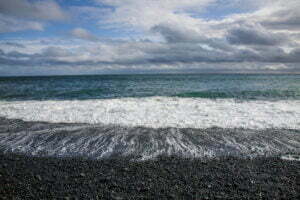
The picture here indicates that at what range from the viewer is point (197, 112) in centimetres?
1466

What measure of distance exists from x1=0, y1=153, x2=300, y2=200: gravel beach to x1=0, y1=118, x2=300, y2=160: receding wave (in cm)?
65

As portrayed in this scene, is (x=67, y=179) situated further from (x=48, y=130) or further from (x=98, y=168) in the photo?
(x=48, y=130)

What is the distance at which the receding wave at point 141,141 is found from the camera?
7.87m

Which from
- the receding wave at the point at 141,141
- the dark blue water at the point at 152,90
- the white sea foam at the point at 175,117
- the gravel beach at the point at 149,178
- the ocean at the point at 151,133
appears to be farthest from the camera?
the dark blue water at the point at 152,90

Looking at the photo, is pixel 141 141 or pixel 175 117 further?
pixel 175 117

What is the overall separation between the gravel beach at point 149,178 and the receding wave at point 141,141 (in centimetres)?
65

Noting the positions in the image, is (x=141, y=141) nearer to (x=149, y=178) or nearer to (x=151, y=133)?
(x=151, y=133)

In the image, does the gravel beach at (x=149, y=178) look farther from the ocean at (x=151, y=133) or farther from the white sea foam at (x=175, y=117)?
the white sea foam at (x=175, y=117)

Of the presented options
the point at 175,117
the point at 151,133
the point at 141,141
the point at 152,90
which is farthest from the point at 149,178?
the point at 152,90

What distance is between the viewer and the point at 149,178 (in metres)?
5.89

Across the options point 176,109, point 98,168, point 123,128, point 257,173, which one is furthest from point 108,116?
point 257,173

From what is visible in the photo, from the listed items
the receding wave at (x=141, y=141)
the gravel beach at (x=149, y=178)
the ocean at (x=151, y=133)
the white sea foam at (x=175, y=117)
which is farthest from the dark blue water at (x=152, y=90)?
the gravel beach at (x=149, y=178)

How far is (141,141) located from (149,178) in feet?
10.2

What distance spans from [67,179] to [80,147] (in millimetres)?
2600
